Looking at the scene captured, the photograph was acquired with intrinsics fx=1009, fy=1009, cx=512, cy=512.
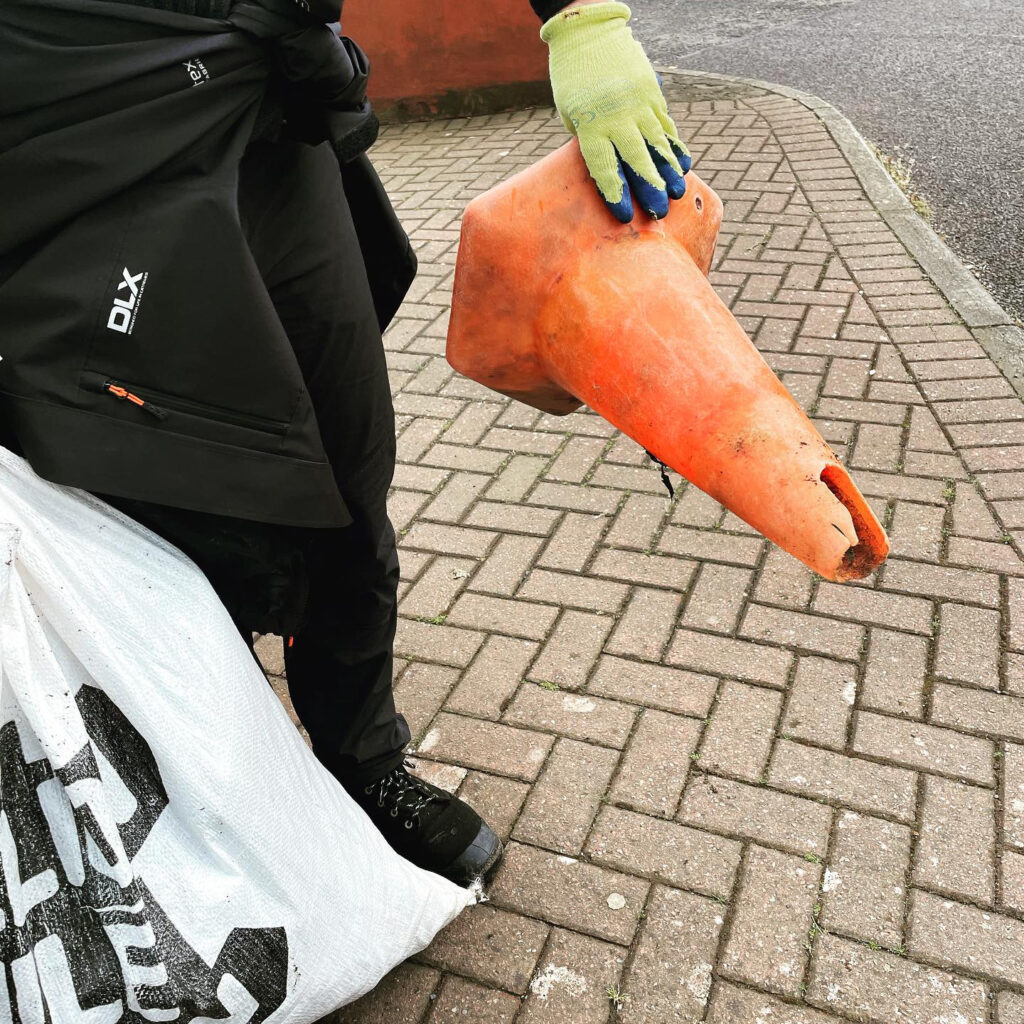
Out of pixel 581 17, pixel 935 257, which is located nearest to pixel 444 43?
pixel 935 257

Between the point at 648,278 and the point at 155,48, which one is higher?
the point at 155,48

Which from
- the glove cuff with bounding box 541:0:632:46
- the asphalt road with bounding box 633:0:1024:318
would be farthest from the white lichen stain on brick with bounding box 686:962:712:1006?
the asphalt road with bounding box 633:0:1024:318

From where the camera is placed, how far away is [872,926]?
6.23ft

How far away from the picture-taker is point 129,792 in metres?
1.33

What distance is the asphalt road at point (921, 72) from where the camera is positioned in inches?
202

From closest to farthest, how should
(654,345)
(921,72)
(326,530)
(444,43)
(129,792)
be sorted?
1. (129,792)
2. (654,345)
3. (326,530)
4. (444,43)
5. (921,72)

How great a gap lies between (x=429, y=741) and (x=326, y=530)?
0.87 meters

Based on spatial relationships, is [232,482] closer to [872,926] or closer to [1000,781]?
[872,926]

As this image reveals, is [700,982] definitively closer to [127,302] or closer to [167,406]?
[167,406]

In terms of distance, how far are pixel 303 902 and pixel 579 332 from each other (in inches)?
37.3

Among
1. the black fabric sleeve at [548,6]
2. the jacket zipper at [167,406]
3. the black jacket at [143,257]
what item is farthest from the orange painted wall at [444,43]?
the jacket zipper at [167,406]

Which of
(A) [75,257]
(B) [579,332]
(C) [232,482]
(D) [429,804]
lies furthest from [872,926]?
(A) [75,257]

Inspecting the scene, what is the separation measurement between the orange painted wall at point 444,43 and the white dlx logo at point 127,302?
258 inches

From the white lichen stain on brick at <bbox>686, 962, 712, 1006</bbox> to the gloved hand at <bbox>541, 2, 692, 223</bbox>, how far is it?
4.38 feet
